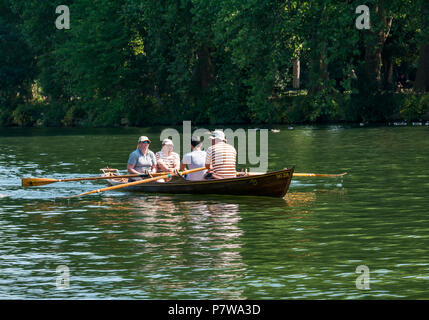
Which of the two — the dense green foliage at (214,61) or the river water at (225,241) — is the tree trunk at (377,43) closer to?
the dense green foliage at (214,61)

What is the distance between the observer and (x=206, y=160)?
75.9 feet

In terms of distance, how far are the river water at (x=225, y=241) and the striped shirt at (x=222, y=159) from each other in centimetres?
64

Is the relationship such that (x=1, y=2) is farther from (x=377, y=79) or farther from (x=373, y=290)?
(x=373, y=290)

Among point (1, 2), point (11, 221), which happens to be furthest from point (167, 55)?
point (11, 221)

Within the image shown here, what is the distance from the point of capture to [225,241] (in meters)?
16.3

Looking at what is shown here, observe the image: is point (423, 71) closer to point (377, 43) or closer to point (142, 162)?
point (377, 43)

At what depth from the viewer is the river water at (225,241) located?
1271 cm

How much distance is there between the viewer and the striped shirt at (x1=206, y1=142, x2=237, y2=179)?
74.0 feet

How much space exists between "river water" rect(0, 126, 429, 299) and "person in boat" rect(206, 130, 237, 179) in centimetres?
63

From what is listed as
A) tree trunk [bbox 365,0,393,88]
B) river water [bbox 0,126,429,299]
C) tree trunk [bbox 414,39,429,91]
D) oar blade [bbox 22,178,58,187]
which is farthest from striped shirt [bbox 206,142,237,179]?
tree trunk [bbox 414,39,429,91]

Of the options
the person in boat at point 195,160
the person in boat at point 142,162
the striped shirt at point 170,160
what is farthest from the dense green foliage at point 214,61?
the person in boat at point 195,160

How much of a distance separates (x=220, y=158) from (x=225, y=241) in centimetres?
664

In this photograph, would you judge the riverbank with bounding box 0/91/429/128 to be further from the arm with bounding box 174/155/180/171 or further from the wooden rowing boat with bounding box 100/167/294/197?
the wooden rowing boat with bounding box 100/167/294/197
